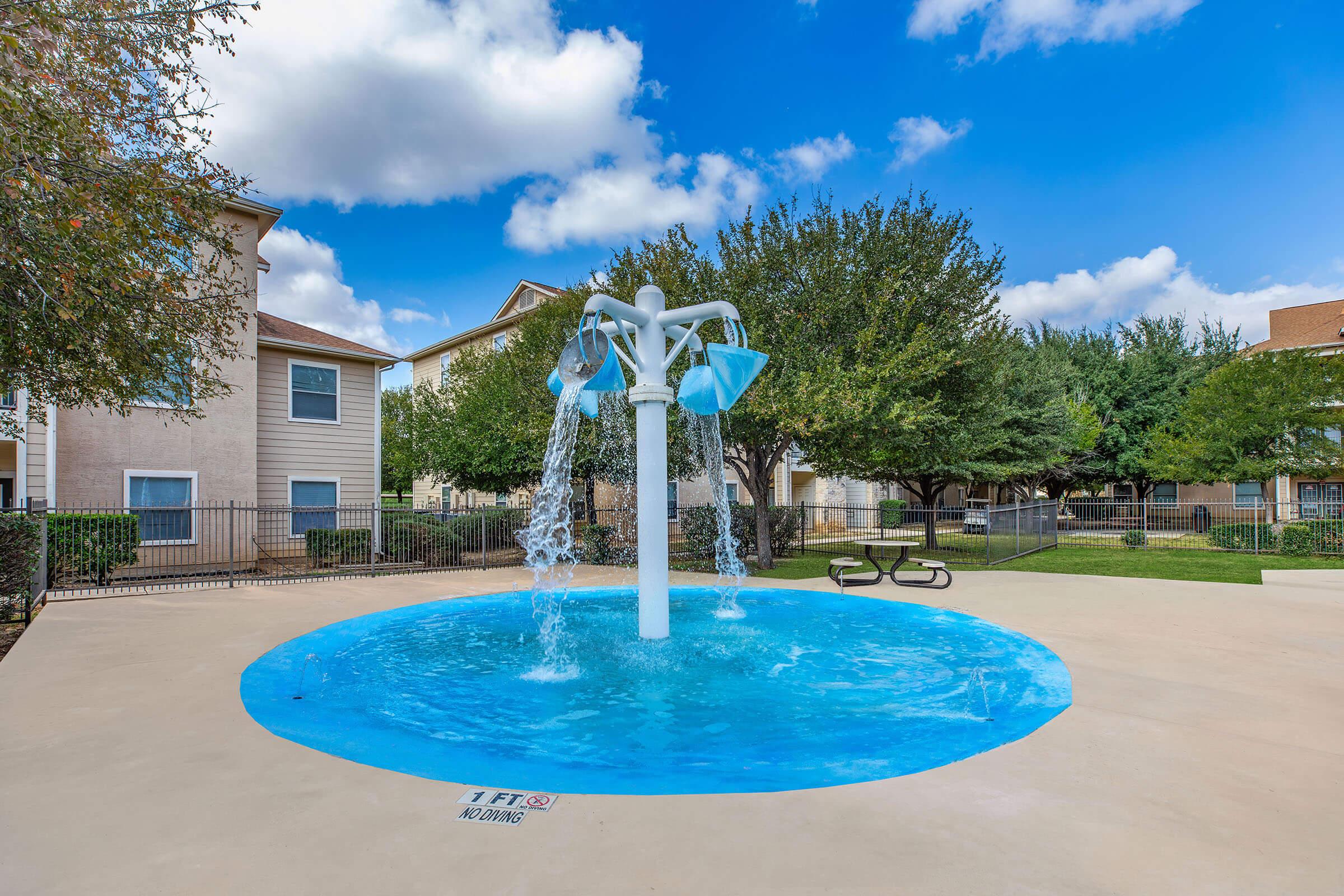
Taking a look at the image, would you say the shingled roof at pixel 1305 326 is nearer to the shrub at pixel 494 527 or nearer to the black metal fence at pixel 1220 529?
the black metal fence at pixel 1220 529

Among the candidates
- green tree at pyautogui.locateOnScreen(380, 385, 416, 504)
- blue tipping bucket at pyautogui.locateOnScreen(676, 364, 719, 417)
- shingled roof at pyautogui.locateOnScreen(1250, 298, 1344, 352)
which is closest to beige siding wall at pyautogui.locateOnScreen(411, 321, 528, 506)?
green tree at pyautogui.locateOnScreen(380, 385, 416, 504)

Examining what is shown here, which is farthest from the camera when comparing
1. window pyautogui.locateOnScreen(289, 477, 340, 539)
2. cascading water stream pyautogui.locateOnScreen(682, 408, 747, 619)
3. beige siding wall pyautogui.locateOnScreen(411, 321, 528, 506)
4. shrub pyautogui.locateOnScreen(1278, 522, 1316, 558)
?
beige siding wall pyautogui.locateOnScreen(411, 321, 528, 506)

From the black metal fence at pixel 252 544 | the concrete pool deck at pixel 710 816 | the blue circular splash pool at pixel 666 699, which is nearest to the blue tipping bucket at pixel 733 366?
the blue circular splash pool at pixel 666 699

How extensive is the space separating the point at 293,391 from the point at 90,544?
20.2 feet

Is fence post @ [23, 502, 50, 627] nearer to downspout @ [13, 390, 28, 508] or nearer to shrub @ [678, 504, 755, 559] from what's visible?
downspout @ [13, 390, 28, 508]

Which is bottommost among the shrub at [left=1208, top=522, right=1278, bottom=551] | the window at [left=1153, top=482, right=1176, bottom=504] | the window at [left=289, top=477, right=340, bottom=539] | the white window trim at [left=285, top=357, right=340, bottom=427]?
the shrub at [left=1208, top=522, right=1278, bottom=551]

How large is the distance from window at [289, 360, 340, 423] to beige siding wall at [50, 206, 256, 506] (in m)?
1.22

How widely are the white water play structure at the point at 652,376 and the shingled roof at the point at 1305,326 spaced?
35.0 m

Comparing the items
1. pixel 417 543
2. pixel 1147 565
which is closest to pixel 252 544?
pixel 417 543

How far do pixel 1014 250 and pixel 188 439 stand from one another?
68.8 feet

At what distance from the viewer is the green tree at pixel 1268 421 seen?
21406mm

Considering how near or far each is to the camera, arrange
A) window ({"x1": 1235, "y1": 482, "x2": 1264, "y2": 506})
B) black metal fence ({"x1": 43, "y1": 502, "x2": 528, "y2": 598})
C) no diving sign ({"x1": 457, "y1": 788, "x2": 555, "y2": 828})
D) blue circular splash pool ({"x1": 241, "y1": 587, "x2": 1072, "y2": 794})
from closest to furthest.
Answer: no diving sign ({"x1": 457, "y1": 788, "x2": 555, "y2": 828}) → blue circular splash pool ({"x1": 241, "y1": 587, "x2": 1072, "y2": 794}) → black metal fence ({"x1": 43, "y1": 502, "x2": 528, "y2": 598}) → window ({"x1": 1235, "y1": 482, "x2": 1264, "y2": 506})

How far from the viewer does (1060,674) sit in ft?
21.3

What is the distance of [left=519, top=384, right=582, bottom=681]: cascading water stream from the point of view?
7769mm
